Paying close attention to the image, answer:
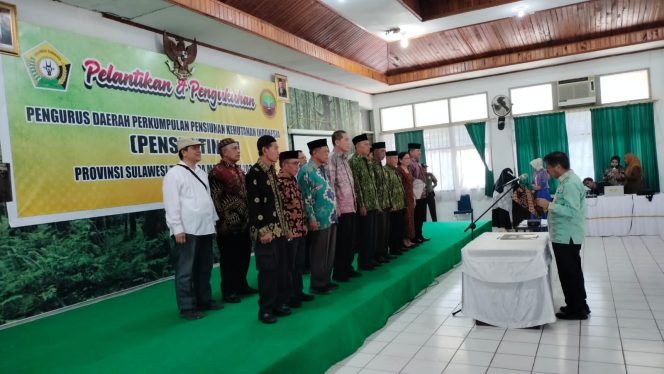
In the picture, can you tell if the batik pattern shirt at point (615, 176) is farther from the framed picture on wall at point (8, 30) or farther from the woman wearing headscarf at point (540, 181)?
the framed picture on wall at point (8, 30)

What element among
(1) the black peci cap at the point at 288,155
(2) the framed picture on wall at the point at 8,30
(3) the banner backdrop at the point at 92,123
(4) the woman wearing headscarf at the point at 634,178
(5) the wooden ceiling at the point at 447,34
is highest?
(5) the wooden ceiling at the point at 447,34

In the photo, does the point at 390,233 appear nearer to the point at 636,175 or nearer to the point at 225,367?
the point at 225,367

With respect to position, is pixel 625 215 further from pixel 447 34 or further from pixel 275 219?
pixel 275 219

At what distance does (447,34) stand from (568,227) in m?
5.39

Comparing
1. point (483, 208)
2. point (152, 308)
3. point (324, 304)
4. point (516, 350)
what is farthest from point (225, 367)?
point (483, 208)

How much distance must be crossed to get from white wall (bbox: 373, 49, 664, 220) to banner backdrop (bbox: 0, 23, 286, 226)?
18.5 ft

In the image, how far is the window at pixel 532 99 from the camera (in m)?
8.88

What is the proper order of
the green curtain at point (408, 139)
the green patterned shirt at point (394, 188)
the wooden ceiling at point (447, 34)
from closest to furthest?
the green patterned shirt at point (394, 188), the wooden ceiling at point (447, 34), the green curtain at point (408, 139)

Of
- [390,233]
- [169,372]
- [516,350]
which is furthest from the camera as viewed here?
[390,233]

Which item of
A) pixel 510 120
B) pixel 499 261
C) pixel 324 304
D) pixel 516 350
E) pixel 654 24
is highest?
pixel 654 24

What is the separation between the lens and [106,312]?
11.6 ft

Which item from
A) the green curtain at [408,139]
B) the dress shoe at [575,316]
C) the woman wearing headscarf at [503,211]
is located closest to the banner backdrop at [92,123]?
the dress shoe at [575,316]

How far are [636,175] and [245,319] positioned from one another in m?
7.02

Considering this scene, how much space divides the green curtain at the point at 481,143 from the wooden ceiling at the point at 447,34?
1.27 m
